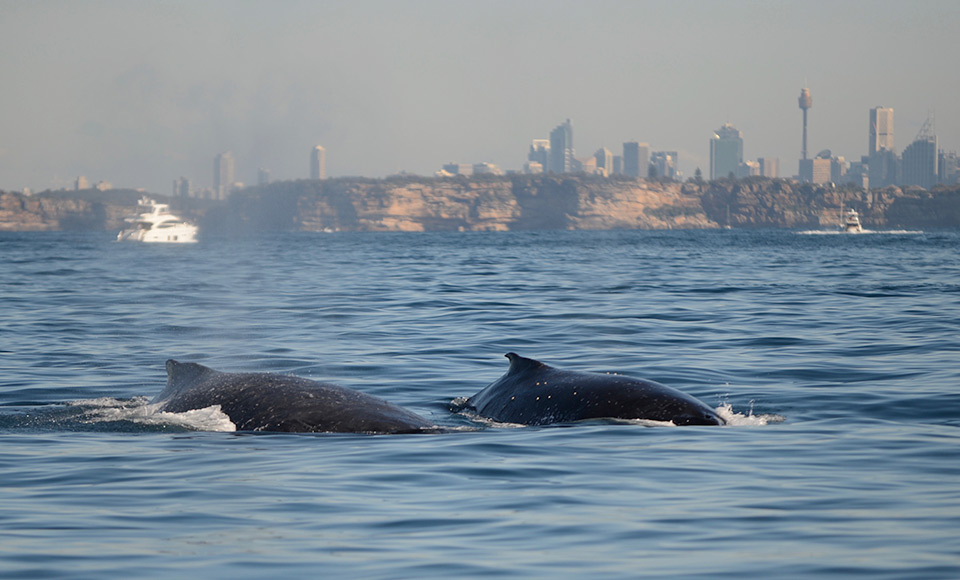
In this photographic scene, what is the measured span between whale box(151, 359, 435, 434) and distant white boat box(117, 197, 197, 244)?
5495 inches

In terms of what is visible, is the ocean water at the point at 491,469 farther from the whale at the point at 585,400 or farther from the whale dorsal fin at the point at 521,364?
the whale dorsal fin at the point at 521,364

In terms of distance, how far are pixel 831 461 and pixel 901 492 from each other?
3.97 feet

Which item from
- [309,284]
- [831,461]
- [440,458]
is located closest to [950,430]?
[831,461]

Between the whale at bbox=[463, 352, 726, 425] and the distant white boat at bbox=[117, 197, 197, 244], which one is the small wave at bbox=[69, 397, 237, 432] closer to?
the whale at bbox=[463, 352, 726, 425]

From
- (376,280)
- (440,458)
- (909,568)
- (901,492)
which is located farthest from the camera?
(376,280)

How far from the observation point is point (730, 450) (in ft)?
30.1

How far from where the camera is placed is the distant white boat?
149m

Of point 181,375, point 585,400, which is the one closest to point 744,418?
point 585,400

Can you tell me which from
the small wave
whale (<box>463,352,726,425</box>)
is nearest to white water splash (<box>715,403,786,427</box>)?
whale (<box>463,352,726,425</box>)

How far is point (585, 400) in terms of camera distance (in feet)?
34.0

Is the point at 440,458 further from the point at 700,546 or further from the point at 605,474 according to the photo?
the point at 700,546

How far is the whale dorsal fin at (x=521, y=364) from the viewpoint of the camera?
1121cm

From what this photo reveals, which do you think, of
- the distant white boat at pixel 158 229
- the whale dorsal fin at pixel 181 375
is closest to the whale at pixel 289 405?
Answer: the whale dorsal fin at pixel 181 375

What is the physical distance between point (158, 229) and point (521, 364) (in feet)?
480
